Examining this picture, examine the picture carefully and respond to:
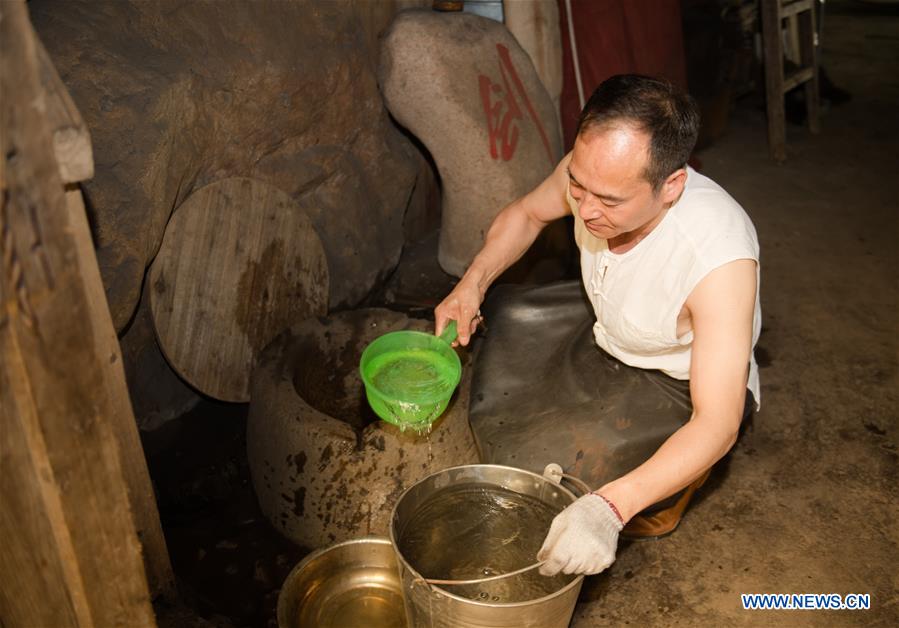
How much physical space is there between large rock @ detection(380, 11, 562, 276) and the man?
163 centimetres

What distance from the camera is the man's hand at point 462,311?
9.31ft

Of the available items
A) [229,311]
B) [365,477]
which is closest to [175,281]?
[229,311]

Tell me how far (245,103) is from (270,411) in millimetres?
1308

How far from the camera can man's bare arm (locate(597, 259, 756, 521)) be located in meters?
2.26

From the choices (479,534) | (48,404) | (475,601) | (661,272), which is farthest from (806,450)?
(48,404)

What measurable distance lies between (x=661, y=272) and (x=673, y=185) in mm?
296

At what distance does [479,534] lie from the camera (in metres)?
2.41

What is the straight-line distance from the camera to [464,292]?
2.95 m

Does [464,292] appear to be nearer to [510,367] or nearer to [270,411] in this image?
[510,367]

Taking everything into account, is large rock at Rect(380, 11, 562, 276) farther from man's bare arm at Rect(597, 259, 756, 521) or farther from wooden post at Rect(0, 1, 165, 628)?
wooden post at Rect(0, 1, 165, 628)

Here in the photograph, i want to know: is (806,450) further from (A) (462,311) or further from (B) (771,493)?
(A) (462,311)

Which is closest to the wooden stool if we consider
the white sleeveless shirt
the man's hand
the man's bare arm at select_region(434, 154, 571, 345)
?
the man's bare arm at select_region(434, 154, 571, 345)

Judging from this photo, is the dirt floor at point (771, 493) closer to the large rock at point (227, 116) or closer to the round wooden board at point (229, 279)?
the round wooden board at point (229, 279)

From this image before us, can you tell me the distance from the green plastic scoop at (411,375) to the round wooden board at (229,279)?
918 millimetres
